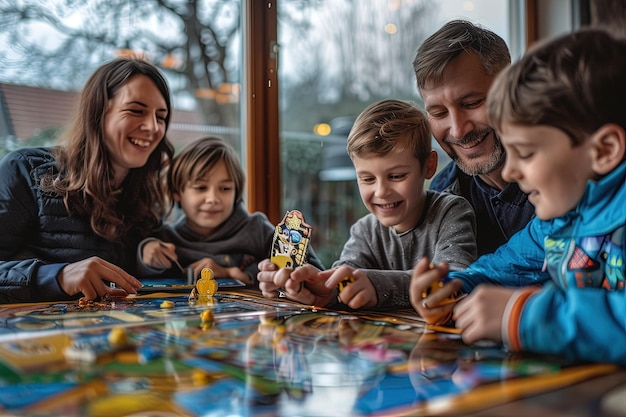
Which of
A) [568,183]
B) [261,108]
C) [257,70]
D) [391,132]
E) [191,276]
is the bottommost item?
[191,276]

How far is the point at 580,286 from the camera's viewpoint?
868 mm

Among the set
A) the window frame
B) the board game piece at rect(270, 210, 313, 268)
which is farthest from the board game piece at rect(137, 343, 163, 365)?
the window frame

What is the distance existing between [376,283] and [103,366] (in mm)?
572

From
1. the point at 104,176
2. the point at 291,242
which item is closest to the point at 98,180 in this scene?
the point at 104,176

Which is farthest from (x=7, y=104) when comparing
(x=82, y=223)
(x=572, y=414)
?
(x=572, y=414)

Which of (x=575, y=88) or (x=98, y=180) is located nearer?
(x=575, y=88)

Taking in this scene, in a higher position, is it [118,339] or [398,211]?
[398,211]

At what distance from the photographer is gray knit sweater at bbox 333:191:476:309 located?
1.18m

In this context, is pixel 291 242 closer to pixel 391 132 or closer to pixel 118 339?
pixel 391 132

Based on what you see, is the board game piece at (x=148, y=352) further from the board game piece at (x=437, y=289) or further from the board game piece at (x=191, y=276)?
the board game piece at (x=191, y=276)

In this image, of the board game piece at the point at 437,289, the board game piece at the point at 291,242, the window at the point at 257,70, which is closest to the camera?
the board game piece at the point at 437,289

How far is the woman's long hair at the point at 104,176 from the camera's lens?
66.5 inches

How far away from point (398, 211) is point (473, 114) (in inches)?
11.3

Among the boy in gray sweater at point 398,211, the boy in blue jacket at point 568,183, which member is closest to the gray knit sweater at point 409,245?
the boy in gray sweater at point 398,211
